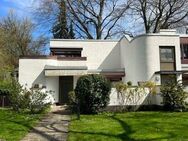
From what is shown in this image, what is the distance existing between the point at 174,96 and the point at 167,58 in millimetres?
9723

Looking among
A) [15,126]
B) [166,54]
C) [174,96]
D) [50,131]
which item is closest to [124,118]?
[50,131]

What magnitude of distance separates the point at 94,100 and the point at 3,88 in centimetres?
1265

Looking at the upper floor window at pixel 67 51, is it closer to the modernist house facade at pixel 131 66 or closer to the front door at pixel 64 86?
the modernist house facade at pixel 131 66

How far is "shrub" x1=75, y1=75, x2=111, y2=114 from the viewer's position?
72.1ft

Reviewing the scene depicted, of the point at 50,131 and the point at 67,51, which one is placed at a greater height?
the point at 67,51

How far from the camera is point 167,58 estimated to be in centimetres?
3253

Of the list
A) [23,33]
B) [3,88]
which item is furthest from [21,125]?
[23,33]

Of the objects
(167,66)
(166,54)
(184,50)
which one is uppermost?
(184,50)

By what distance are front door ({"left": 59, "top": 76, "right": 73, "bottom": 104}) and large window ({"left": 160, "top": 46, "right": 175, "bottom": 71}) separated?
8341 mm

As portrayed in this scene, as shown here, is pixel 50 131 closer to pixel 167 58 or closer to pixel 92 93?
pixel 92 93

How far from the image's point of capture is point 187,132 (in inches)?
567

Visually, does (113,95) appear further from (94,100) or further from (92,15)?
(92,15)

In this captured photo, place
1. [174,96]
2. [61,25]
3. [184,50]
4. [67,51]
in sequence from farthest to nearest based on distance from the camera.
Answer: [61,25], [184,50], [67,51], [174,96]

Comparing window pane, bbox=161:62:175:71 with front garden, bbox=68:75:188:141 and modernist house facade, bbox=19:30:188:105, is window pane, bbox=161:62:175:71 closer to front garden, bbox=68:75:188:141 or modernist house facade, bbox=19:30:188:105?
modernist house facade, bbox=19:30:188:105
